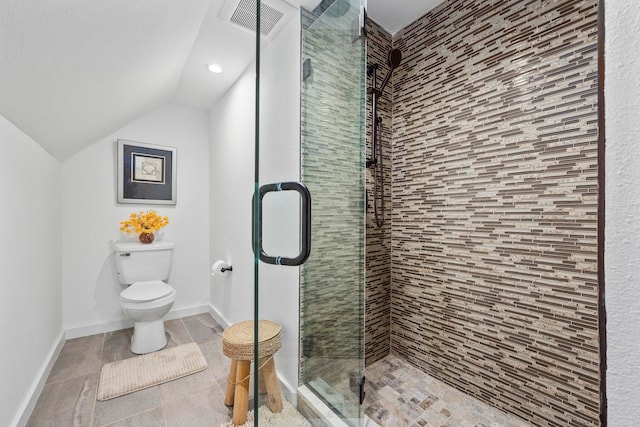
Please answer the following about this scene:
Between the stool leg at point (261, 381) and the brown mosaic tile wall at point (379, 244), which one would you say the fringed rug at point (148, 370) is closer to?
the stool leg at point (261, 381)

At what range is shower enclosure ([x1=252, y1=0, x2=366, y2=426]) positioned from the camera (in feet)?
3.86

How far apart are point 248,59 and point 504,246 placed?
6.75 ft

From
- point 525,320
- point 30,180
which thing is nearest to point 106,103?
point 30,180

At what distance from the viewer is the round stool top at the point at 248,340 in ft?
3.41

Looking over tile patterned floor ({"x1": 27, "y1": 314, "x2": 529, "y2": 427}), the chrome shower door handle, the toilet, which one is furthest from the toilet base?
the chrome shower door handle

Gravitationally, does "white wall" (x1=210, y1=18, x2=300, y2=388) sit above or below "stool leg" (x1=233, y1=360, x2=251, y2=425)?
above

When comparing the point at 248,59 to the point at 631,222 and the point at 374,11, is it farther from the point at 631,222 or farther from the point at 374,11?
the point at 631,222

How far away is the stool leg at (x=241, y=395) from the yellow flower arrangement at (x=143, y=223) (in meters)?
1.65

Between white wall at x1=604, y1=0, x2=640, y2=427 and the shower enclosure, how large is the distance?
33.9 inches

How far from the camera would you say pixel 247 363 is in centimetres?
138

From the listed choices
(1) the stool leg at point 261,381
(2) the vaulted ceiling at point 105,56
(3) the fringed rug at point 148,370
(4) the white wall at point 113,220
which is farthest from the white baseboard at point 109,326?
(1) the stool leg at point 261,381

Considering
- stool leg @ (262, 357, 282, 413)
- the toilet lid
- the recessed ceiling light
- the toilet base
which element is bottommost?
the toilet base

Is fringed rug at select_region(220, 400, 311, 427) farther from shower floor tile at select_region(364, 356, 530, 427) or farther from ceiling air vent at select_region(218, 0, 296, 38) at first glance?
ceiling air vent at select_region(218, 0, 296, 38)

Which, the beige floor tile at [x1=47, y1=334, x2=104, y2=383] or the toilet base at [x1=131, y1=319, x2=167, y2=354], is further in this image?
the toilet base at [x1=131, y1=319, x2=167, y2=354]
